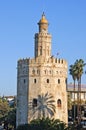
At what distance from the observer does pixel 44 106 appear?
6338 centimetres

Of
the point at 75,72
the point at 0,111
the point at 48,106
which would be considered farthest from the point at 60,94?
the point at 0,111

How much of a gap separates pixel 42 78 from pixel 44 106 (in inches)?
142

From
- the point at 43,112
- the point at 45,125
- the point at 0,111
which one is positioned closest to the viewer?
the point at 45,125

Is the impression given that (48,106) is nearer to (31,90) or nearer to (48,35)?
(31,90)

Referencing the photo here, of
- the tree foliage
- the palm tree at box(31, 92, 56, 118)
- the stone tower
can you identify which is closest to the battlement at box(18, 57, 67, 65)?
the stone tower

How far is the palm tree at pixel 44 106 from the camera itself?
63.2m

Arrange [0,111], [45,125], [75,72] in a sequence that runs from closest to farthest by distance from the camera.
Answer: [45,125], [75,72], [0,111]

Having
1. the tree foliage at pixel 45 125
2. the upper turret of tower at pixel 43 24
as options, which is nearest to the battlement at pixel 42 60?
the upper turret of tower at pixel 43 24

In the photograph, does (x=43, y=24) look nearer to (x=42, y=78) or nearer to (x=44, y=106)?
(x=42, y=78)

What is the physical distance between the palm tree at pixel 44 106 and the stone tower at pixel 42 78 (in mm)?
423

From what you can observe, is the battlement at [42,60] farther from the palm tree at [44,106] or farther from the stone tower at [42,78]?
the palm tree at [44,106]

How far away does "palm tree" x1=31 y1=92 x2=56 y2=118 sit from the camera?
6319cm

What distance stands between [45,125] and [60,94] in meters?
9.17

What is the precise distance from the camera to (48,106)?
2493 inches
